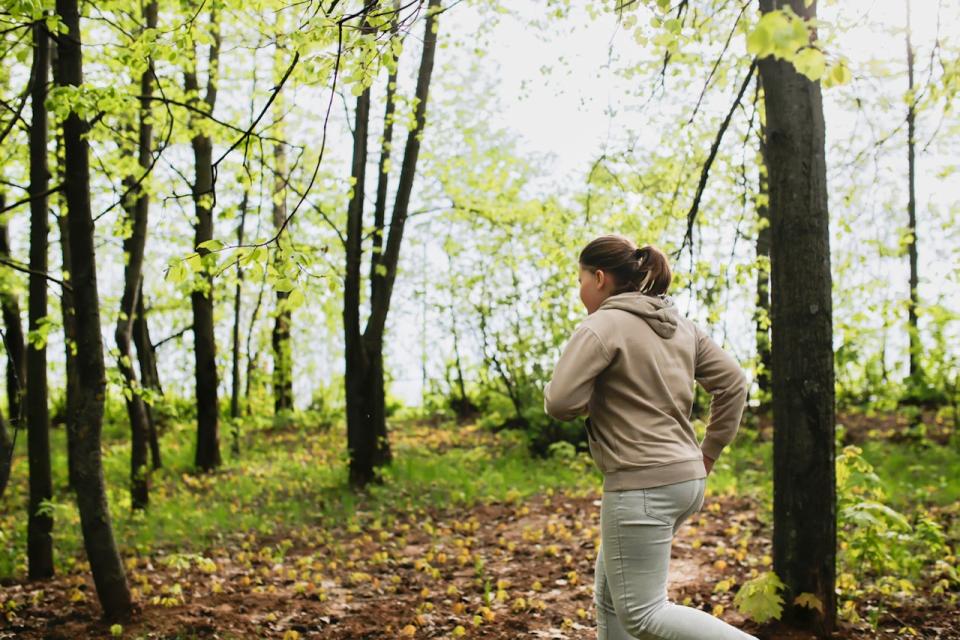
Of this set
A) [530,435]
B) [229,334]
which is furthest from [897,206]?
[229,334]

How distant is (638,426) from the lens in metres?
2.94

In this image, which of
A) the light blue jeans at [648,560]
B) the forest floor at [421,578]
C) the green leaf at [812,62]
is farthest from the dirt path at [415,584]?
the green leaf at [812,62]

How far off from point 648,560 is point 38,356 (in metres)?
5.54

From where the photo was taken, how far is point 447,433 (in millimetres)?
14422

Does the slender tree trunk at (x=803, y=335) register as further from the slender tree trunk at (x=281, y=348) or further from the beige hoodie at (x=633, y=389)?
the slender tree trunk at (x=281, y=348)

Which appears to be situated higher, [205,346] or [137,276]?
[137,276]

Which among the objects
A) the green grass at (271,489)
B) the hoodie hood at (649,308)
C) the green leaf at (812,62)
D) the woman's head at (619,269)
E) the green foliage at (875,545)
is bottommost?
the green grass at (271,489)

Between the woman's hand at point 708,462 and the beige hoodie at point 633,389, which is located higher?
the beige hoodie at point 633,389

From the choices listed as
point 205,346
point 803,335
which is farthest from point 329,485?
point 803,335

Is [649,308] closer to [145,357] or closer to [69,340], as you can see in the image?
[69,340]

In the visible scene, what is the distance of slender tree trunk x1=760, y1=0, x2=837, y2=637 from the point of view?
419cm

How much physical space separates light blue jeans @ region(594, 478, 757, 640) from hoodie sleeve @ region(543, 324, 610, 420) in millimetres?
401

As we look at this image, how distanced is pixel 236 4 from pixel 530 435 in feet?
25.9

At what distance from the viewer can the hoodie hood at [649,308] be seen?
2.98 meters
